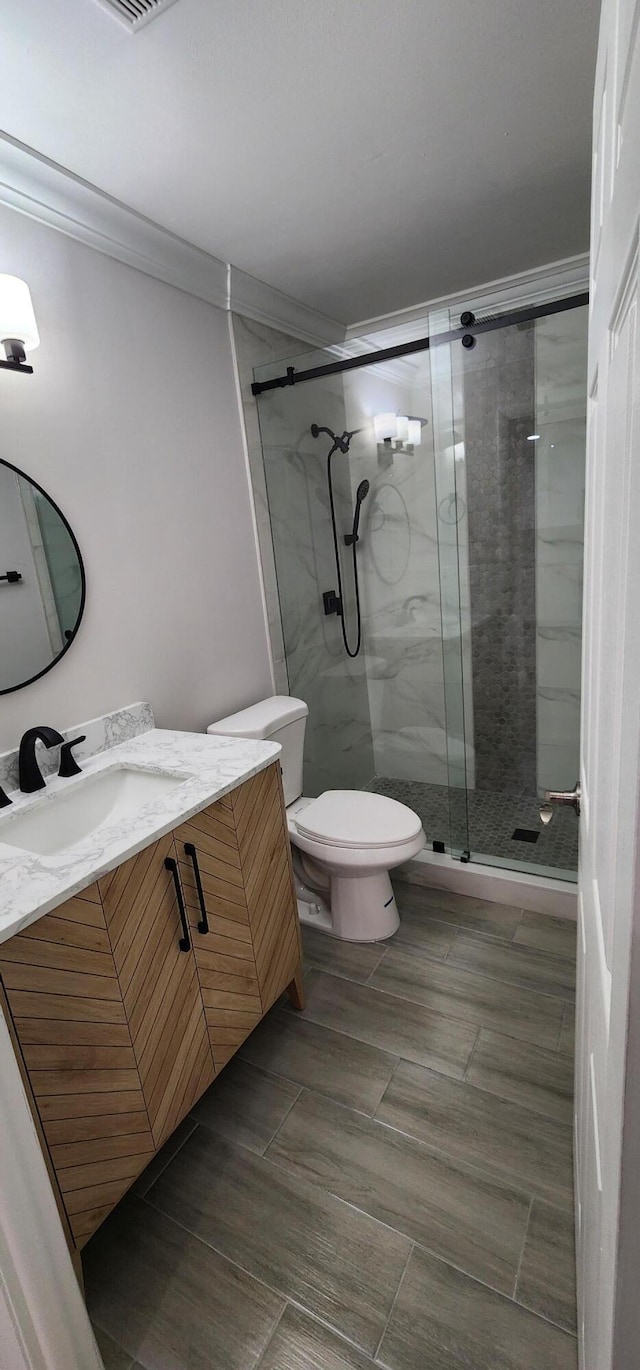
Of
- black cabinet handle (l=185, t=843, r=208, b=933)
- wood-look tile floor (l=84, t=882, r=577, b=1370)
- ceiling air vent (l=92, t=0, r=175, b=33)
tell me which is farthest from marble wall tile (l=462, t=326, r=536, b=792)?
black cabinet handle (l=185, t=843, r=208, b=933)

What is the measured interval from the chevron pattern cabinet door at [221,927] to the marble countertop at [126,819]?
63 mm

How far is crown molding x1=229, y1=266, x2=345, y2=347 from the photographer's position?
7.37 feet

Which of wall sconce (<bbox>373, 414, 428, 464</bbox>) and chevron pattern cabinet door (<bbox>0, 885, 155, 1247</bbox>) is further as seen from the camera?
wall sconce (<bbox>373, 414, 428, 464</bbox>)

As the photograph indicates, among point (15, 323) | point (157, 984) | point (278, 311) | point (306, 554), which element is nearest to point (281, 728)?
point (306, 554)

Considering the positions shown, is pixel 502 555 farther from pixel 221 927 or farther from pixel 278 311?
pixel 221 927

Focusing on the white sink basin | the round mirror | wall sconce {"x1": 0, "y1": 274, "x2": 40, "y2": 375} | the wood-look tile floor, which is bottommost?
the wood-look tile floor

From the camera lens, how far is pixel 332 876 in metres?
2.20

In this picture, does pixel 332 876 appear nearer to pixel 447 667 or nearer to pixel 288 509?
pixel 447 667

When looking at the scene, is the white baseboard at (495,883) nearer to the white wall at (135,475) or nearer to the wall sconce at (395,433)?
the white wall at (135,475)

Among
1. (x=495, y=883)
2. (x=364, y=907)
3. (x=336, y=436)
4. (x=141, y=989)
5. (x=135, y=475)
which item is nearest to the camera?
(x=141, y=989)

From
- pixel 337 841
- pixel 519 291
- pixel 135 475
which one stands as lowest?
pixel 337 841

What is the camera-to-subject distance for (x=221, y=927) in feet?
4.94

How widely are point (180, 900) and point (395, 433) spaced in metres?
2.26

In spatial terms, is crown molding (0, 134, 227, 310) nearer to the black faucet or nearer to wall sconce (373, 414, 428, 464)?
wall sconce (373, 414, 428, 464)
